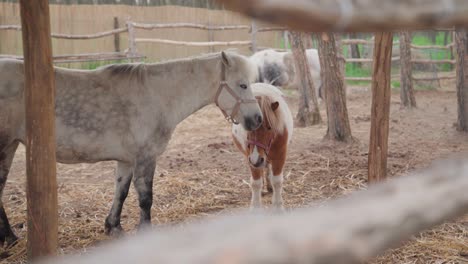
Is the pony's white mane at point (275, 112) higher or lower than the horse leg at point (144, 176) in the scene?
higher

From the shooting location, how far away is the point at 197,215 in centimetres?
520

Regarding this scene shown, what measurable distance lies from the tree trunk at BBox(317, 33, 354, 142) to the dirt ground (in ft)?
0.83

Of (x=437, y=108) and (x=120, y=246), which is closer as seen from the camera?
(x=120, y=246)

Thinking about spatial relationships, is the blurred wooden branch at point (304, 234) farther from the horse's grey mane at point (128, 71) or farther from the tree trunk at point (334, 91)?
the tree trunk at point (334, 91)

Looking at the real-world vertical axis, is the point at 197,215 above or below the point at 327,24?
below

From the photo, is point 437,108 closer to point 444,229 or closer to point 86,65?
point 444,229

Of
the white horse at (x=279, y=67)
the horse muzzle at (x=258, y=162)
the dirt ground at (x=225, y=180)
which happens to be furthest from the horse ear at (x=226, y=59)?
the white horse at (x=279, y=67)

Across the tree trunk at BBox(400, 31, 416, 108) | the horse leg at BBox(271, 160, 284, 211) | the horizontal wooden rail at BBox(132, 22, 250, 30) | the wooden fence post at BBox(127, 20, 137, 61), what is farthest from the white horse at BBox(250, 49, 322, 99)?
the horse leg at BBox(271, 160, 284, 211)

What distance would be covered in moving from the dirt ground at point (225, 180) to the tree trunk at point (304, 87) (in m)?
0.28

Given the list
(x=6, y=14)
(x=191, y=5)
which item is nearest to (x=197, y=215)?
(x=6, y=14)

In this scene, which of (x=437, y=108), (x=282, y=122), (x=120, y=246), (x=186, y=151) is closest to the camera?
(x=120, y=246)

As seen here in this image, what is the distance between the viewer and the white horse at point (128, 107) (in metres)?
4.19

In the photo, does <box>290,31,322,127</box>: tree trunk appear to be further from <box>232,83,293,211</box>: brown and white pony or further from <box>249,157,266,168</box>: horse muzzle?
<box>249,157,266,168</box>: horse muzzle

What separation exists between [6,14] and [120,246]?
1339 centimetres
